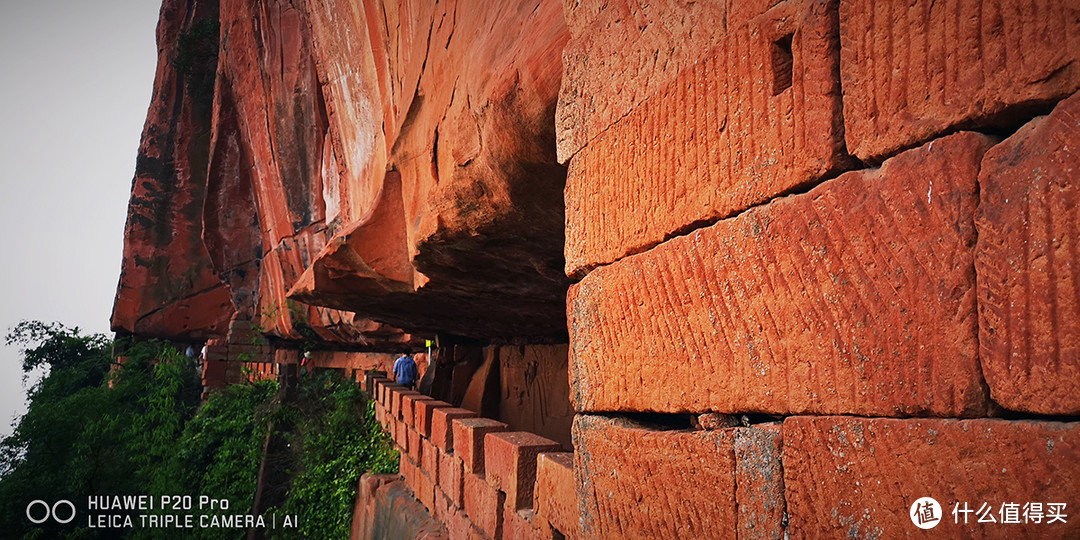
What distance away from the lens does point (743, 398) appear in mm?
1431

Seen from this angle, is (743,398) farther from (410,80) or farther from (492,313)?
(492,313)

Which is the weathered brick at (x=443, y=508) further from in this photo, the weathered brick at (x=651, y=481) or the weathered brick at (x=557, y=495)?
the weathered brick at (x=651, y=481)

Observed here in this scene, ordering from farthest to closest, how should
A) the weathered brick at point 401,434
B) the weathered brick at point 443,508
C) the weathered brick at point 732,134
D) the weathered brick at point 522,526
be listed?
the weathered brick at point 401,434 < the weathered brick at point 443,508 < the weathered brick at point 522,526 < the weathered brick at point 732,134

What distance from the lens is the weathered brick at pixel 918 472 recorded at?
90 cm

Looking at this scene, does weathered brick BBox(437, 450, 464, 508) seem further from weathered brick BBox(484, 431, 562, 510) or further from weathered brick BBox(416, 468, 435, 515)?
weathered brick BBox(484, 431, 562, 510)

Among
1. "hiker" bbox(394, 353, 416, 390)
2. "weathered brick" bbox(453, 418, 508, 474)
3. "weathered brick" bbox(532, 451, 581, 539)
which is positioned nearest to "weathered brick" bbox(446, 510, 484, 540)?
"weathered brick" bbox(453, 418, 508, 474)

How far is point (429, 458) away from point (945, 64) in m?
5.44

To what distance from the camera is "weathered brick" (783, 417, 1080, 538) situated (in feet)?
2.95

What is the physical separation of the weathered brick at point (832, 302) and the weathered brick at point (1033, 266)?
32 millimetres

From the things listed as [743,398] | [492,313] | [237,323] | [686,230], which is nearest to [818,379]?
[743,398]

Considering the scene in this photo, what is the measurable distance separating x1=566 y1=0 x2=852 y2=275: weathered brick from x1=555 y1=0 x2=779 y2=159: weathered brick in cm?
5

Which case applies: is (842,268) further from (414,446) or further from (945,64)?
(414,446)

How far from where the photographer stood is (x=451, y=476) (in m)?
4.87

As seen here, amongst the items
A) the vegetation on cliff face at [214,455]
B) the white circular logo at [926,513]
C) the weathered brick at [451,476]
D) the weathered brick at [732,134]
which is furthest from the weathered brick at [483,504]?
the vegetation on cliff face at [214,455]
